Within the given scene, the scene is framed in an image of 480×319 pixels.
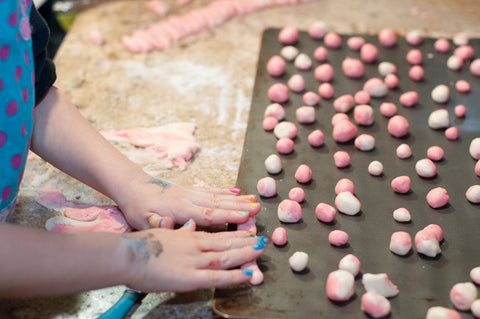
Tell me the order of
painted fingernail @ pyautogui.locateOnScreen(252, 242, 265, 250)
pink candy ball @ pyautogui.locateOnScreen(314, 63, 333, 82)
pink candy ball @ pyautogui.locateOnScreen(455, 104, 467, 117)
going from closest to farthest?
painted fingernail @ pyautogui.locateOnScreen(252, 242, 265, 250)
pink candy ball @ pyautogui.locateOnScreen(455, 104, 467, 117)
pink candy ball @ pyautogui.locateOnScreen(314, 63, 333, 82)

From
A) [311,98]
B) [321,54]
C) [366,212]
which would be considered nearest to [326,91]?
[311,98]

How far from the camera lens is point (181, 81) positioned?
1.34 m

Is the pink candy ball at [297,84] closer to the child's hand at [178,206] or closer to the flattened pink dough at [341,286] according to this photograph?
the child's hand at [178,206]

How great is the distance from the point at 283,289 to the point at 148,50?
0.84m

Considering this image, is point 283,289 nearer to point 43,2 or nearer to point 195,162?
point 195,162

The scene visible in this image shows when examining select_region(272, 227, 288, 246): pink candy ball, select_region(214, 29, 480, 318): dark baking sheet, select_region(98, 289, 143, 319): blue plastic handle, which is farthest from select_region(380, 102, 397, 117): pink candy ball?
select_region(98, 289, 143, 319): blue plastic handle

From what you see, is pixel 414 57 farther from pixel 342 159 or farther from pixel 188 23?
pixel 188 23

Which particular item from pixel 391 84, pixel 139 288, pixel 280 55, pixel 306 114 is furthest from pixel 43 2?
pixel 139 288

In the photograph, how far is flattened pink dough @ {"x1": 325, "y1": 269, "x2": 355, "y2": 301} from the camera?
0.79m

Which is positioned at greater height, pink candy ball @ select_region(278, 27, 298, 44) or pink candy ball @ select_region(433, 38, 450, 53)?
pink candy ball @ select_region(433, 38, 450, 53)

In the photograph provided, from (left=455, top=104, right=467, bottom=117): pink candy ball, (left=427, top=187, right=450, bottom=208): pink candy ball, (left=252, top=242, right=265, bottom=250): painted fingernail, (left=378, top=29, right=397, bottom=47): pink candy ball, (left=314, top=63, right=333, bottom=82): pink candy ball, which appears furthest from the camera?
(left=378, top=29, right=397, bottom=47): pink candy ball

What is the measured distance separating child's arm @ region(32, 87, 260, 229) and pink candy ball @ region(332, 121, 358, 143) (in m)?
0.27

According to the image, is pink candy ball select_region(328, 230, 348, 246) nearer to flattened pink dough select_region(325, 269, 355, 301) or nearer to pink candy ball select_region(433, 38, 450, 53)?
flattened pink dough select_region(325, 269, 355, 301)

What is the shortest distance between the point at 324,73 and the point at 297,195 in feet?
1.39
